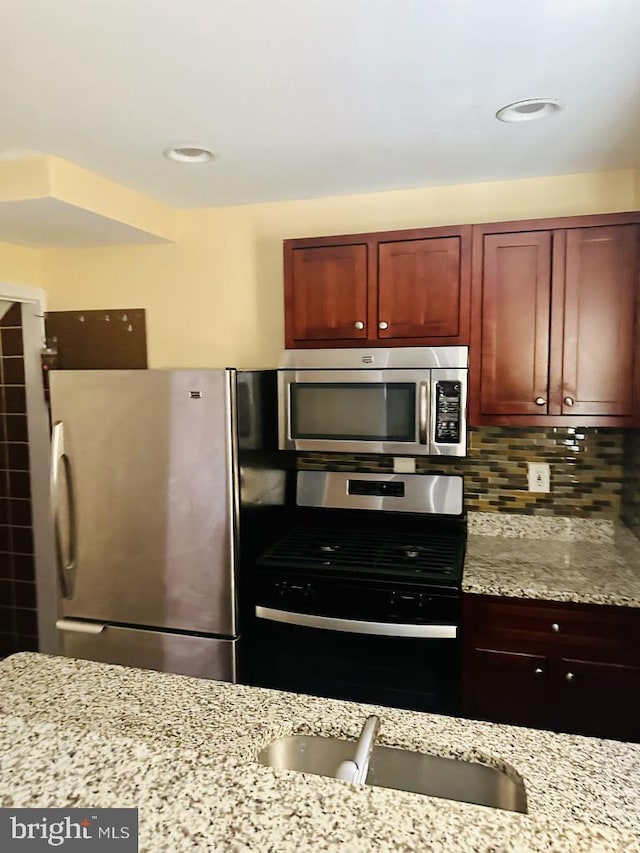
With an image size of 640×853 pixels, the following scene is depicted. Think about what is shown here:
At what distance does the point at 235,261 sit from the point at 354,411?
102cm

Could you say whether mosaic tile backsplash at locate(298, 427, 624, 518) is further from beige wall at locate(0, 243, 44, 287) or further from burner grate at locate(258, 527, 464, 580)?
beige wall at locate(0, 243, 44, 287)

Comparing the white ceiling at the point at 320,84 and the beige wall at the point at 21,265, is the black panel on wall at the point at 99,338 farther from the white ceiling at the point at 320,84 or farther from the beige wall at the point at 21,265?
the white ceiling at the point at 320,84

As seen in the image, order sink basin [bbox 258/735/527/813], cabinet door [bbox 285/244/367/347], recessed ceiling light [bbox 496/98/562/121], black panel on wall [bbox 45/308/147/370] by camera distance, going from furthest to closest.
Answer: black panel on wall [bbox 45/308/147/370] < cabinet door [bbox 285/244/367/347] < recessed ceiling light [bbox 496/98/562/121] < sink basin [bbox 258/735/527/813]

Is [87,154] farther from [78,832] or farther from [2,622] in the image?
[2,622]

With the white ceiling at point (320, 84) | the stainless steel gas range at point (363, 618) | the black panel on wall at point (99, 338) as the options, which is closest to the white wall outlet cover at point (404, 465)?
the stainless steel gas range at point (363, 618)

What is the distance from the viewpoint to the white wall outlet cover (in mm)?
2713

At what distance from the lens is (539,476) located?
2.57m

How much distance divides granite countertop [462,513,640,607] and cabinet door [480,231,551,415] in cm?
56

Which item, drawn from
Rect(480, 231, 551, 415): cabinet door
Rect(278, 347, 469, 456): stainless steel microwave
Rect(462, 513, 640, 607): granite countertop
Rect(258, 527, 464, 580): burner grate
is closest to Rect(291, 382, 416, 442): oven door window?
Rect(278, 347, 469, 456): stainless steel microwave

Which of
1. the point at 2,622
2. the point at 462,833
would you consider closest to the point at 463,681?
the point at 462,833

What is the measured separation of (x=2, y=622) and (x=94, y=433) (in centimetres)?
174

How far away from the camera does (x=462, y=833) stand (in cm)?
71

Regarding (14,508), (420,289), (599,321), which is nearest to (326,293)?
(420,289)

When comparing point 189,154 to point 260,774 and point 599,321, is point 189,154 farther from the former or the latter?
point 260,774
